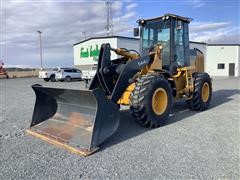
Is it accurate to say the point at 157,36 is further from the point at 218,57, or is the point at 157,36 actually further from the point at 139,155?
the point at 218,57

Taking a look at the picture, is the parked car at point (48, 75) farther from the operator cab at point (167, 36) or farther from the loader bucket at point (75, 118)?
the loader bucket at point (75, 118)

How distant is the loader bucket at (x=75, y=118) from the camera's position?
5055 millimetres

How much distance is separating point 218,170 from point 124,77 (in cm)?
315

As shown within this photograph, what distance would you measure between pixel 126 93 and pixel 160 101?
965 mm

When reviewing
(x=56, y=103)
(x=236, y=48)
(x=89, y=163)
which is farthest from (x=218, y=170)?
(x=236, y=48)

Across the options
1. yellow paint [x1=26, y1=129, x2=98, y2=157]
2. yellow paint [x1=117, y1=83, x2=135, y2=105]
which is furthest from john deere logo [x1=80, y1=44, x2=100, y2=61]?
yellow paint [x1=26, y1=129, x2=98, y2=157]

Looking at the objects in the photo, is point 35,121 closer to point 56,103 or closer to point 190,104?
point 56,103

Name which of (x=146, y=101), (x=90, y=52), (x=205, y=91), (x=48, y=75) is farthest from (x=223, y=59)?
(x=146, y=101)

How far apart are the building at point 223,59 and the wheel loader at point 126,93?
3569cm

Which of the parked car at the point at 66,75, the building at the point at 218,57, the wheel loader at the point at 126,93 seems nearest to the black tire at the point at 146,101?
the wheel loader at the point at 126,93

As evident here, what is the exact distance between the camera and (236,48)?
41.0 meters

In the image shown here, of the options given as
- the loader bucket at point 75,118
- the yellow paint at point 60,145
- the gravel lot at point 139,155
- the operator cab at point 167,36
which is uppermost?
the operator cab at point 167,36

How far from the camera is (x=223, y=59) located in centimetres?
4197

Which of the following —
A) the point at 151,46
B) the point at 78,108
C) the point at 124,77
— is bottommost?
the point at 78,108
